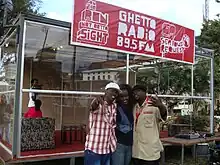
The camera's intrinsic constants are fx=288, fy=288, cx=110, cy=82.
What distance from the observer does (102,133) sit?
10.0ft

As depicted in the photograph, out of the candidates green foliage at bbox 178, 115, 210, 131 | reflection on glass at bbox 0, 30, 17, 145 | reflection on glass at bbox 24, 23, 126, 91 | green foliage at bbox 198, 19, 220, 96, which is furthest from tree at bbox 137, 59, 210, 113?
reflection on glass at bbox 0, 30, 17, 145

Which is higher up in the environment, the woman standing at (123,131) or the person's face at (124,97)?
the person's face at (124,97)

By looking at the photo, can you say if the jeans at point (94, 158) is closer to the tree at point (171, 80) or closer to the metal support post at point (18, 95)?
the metal support post at point (18, 95)

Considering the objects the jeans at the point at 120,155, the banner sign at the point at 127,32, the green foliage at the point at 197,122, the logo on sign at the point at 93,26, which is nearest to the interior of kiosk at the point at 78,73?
the green foliage at the point at 197,122

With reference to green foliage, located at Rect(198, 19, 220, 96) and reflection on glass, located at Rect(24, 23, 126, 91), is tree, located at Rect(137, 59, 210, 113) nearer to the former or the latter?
reflection on glass, located at Rect(24, 23, 126, 91)

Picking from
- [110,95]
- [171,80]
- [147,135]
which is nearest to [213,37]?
[171,80]

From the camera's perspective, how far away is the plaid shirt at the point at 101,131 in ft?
9.98

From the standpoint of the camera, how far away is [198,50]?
7.75 meters

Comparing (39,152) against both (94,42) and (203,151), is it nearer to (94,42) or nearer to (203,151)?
(94,42)

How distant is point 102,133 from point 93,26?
9.37 ft

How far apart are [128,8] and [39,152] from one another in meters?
3.29

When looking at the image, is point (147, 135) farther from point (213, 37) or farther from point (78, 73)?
point (213, 37)

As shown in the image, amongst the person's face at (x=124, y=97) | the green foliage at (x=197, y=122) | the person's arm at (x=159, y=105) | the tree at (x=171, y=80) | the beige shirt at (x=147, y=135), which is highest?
the tree at (x=171, y=80)

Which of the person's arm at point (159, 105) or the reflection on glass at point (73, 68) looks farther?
the reflection on glass at point (73, 68)
